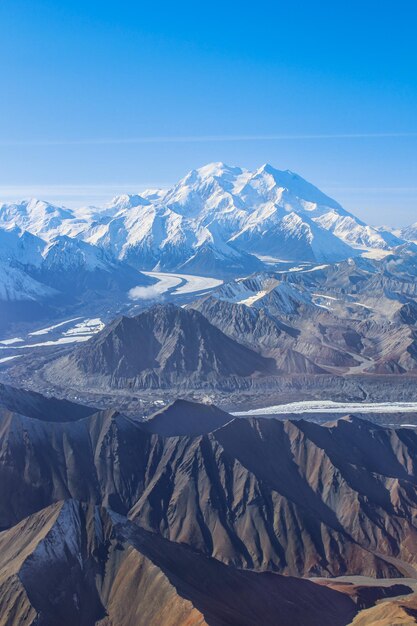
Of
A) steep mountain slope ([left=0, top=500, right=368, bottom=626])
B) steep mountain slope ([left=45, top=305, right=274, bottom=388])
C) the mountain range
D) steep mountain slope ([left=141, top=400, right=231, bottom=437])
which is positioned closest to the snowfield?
steep mountain slope ([left=45, top=305, right=274, bottom=388])

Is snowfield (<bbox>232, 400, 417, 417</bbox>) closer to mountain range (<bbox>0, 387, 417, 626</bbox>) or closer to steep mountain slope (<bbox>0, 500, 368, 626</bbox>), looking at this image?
mountain range (<bbox>0, 387, 417, 626</bbox>)

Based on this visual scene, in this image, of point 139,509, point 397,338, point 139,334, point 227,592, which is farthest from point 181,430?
point 397,338

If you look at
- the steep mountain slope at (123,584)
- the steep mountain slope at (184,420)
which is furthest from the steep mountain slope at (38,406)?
the steep mountain slope at (123,584)

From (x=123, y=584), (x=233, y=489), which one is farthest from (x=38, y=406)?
(x=123, y=584)

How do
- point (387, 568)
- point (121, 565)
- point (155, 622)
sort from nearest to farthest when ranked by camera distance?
point (155, 622)
point (121, 565)
point (387, 568)

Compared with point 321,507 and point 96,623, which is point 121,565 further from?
point 321,507

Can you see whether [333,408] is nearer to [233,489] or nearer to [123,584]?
[233,489]

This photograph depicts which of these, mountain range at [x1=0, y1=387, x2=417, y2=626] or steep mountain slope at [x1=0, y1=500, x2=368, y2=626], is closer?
steep mountain slope at [x1=0, y1=500, x2=368, y2=626]

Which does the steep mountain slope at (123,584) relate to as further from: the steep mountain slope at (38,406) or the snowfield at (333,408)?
the snowfield at (333,408)
